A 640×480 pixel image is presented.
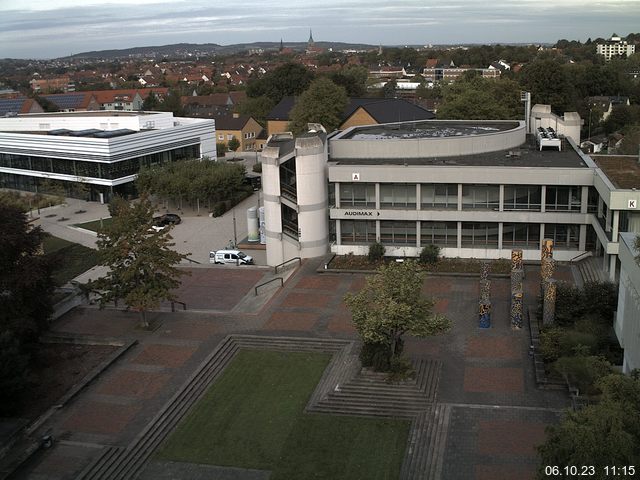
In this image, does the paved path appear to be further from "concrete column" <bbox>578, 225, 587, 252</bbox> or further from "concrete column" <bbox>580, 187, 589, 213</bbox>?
"concrete column" <bbox>580, 187, 589, 213</bbox>

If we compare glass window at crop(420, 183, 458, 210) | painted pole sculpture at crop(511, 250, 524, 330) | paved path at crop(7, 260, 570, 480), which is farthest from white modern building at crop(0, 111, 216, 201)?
painted pole sculpture at crop(511, 250, 524, 330)

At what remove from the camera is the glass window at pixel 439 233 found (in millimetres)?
39906

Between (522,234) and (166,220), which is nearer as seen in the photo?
(522,234)

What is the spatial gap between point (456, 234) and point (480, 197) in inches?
97.4

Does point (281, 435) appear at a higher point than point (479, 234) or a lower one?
lower

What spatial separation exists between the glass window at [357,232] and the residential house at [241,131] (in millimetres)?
55611

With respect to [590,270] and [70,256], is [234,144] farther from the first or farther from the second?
[590,270]

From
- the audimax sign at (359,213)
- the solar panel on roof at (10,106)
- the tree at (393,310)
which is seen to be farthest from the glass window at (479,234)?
the solar panel on roof at (10,106)

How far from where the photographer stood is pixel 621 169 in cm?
3825

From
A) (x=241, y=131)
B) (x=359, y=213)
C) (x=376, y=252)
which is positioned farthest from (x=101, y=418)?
(x=241, y=131)

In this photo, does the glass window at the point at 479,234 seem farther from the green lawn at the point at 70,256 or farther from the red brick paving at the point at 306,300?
the green lawn at the point at 70,256

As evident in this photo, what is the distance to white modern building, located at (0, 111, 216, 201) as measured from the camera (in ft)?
211

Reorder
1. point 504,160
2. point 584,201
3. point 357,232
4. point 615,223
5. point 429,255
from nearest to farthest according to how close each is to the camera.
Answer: point 615,223, point 584,201, point 429,255, point 357,232, point 504,160

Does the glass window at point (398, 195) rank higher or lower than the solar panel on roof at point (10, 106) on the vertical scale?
lower
